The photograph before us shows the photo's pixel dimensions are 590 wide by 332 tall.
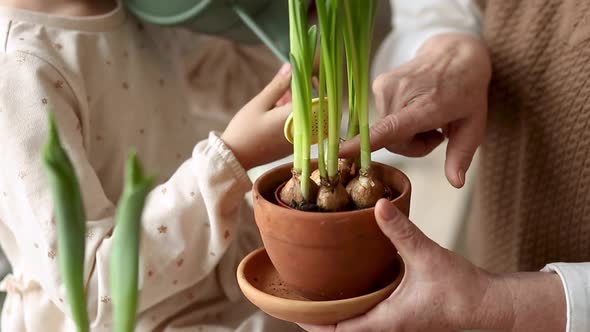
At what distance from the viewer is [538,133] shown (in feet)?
2.52

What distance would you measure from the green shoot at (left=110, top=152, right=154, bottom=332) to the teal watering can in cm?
47

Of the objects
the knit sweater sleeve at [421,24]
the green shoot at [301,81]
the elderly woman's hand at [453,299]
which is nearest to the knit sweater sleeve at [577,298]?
the elderly woman's hand at [453,299]

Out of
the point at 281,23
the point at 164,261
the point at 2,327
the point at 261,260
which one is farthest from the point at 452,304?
the point at 2,327

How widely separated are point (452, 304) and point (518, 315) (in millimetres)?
64

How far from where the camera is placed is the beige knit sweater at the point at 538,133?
73cm

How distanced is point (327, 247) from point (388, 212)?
0.18ft

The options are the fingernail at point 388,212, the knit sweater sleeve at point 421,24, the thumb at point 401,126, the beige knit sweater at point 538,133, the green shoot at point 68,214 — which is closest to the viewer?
the green shoot at point 68,214

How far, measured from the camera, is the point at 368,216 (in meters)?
0.50

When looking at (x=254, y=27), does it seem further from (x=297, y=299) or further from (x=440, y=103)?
(x=297, y=299)

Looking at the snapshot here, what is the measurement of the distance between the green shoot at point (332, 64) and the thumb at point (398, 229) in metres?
0.06

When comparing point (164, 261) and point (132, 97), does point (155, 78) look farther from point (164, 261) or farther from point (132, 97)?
point (164, 261)

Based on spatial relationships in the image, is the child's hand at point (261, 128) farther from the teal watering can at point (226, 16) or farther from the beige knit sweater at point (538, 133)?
the beige knit sweater at point (538, 133)

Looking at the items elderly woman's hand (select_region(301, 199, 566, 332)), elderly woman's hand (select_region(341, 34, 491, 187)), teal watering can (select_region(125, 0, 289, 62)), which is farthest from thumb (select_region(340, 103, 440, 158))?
teal watering can (select_region(125, 0, 289, 62))

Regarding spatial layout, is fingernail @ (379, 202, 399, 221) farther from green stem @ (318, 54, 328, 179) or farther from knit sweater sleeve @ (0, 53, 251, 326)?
knit sweater sleeve @ (0, 53, 251, 326)
